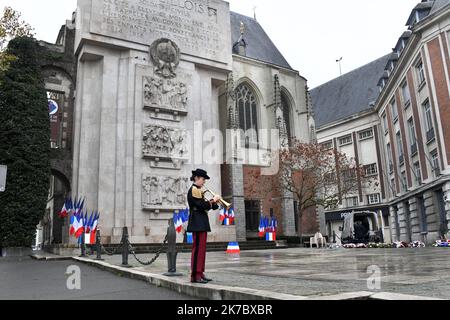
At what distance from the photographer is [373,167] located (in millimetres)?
44719

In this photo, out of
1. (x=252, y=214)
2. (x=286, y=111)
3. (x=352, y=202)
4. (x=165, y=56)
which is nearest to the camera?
(x=165, y=56)

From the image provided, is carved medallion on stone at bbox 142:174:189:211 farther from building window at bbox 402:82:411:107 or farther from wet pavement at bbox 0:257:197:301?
building window at bbox 402:82:411:107

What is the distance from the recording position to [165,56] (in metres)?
25.7

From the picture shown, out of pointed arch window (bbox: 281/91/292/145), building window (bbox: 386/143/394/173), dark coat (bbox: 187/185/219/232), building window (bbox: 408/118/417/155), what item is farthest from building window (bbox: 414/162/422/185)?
dark coat (bbox: 187/185/219/232)

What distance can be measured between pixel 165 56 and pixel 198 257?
70.5 ft

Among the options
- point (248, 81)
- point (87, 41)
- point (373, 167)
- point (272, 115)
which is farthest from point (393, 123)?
point (87, 41)

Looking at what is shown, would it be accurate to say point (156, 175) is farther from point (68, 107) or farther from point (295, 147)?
point (295, 147)

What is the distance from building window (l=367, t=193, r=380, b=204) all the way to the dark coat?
136 feet

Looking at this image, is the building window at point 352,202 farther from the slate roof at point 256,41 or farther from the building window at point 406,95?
the slate roof at point 256,41

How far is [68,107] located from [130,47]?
582 cm

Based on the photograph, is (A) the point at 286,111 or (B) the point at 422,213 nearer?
(B) the point at 422,213

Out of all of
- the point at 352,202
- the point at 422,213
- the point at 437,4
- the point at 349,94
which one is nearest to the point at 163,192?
the point at 422,213

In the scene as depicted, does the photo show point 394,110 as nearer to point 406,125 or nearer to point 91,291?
point 406,125

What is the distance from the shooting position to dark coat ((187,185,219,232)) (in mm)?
6141
